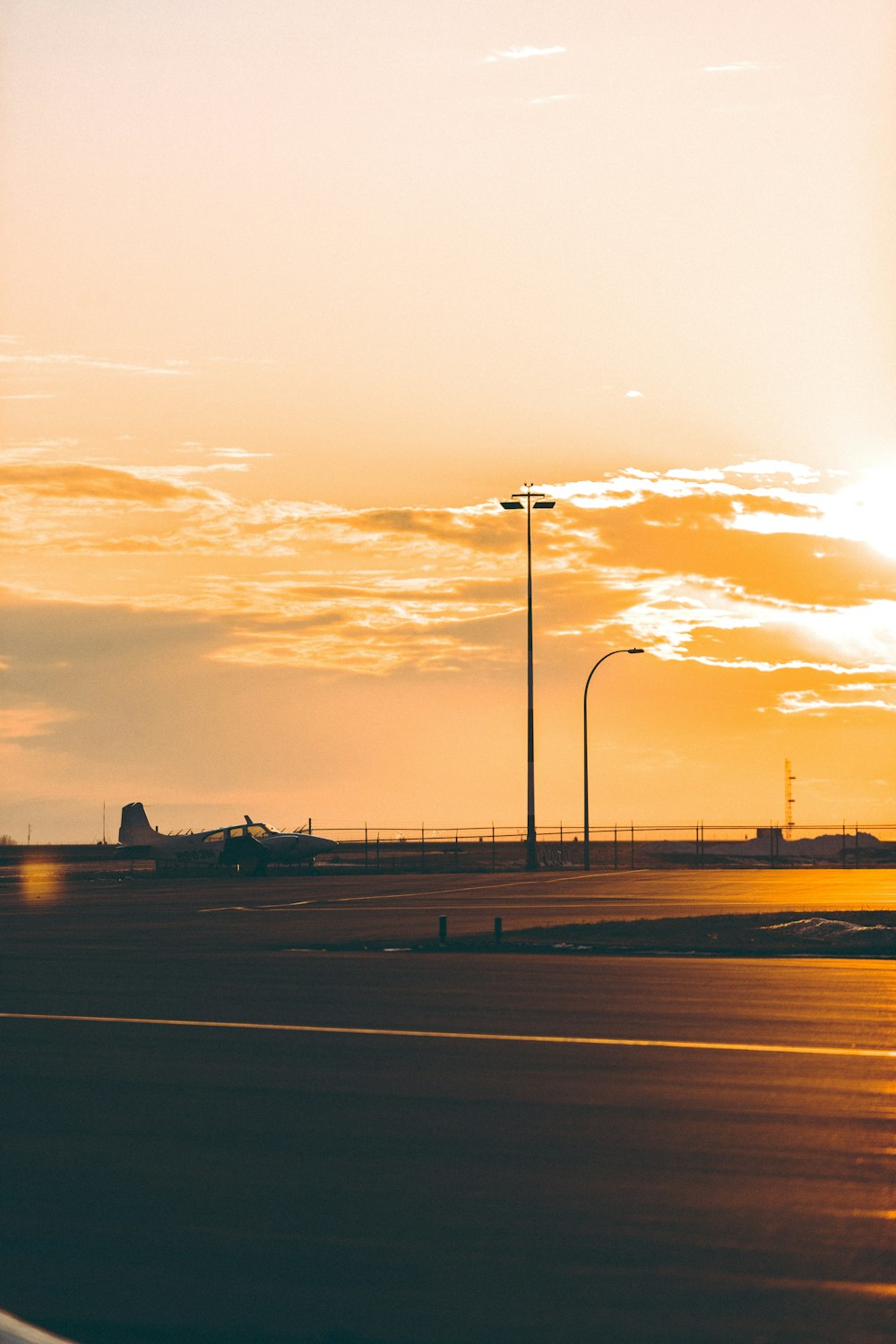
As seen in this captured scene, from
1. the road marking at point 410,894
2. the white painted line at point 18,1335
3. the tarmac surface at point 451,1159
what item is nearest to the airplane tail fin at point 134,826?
the road marking at point 410,894

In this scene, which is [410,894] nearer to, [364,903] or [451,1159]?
[364,903]

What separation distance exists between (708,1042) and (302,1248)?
7032mm

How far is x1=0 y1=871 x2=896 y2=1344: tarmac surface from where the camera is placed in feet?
21.4

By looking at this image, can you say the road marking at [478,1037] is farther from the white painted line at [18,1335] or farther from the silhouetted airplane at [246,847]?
the silhouetted airplane at [246,847]

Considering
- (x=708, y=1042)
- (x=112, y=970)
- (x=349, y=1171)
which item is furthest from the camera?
(x=112, y=970)

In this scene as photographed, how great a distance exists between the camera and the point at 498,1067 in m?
12.5

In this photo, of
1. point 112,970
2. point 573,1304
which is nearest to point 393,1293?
point 573,1304

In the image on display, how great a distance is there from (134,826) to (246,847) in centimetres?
1540

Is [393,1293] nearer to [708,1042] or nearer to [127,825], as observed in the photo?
[708,1042]

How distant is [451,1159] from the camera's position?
360 inches

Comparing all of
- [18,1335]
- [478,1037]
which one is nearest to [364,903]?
[478,1037]

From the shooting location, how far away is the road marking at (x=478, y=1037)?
13.3 metres

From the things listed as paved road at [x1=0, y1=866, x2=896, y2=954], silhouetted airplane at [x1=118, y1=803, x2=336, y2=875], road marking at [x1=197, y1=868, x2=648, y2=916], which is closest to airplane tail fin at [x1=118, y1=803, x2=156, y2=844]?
silhouetted airplane at [x1=118, y1=803, x2=336, y2=875]

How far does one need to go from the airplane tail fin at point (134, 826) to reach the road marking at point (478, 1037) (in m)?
64.6
